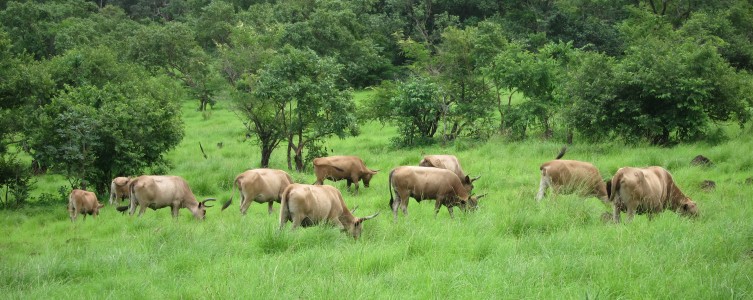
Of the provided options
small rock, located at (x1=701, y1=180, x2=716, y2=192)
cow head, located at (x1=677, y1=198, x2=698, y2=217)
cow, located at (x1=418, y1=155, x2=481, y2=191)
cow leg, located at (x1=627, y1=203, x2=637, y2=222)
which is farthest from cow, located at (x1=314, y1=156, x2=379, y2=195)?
cow head, located at (x1=677, y1=198, x2=698, y2=217)

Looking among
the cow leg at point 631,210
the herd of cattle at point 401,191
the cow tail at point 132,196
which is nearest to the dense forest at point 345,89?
the herd of cattle at point 401,191

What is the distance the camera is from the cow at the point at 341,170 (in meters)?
17.7

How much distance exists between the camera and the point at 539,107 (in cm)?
2414

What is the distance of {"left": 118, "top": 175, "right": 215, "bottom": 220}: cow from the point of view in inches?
575

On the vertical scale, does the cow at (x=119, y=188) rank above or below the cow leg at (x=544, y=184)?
below

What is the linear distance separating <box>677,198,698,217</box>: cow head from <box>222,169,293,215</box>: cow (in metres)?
8.23

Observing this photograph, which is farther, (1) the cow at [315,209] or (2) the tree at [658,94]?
(2) the tree at [658,94]

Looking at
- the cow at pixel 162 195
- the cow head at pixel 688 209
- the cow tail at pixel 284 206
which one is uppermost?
the cow tail at pixel 284 206

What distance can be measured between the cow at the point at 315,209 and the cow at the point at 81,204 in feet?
25.5

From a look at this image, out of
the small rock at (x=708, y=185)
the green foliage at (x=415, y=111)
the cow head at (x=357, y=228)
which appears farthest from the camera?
the green foliage at (x=415, y=111)

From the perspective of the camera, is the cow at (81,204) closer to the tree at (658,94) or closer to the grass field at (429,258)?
the grass field at (429,258)

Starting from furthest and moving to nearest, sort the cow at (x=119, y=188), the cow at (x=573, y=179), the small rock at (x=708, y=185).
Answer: the cow at (x=119, y=188) < the small rock at (x=708, y=185) < the cow at (x=573, y=179)

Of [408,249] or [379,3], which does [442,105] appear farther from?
[379,3]

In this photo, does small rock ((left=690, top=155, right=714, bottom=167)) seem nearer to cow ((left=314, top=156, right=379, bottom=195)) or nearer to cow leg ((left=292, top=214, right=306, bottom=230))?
cow ((left=314, top=156, right=379, bottom=195))
